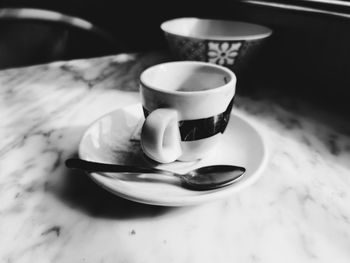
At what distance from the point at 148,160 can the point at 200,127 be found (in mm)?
77

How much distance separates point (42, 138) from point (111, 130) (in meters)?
0.11

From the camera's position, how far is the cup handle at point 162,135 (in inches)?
12.8

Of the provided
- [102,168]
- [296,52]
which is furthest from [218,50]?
[102,168]

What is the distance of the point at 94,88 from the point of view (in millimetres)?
626

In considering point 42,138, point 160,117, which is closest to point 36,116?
point 42,138

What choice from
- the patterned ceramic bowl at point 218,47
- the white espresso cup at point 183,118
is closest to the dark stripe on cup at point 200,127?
the white espresso cup at point 183,118

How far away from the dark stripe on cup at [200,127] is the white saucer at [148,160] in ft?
0.13

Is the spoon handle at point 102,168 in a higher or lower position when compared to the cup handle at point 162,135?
lower

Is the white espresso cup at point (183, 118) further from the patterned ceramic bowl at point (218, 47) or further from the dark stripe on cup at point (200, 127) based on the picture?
the patterned ceramic bowl at point (218, 47)

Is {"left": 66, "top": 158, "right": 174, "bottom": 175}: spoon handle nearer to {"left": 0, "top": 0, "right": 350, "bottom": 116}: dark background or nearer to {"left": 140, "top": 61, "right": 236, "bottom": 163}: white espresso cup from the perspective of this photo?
{"left": 140, "top": 61, "right": 236, "bottom": 163}: white espresso cup

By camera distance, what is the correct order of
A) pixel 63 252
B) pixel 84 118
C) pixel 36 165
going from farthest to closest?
1. pixel 84 118
2. pixel 36 165
3. pixel 63 252

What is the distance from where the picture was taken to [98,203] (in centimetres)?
33

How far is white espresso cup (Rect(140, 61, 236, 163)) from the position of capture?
0.33 metres

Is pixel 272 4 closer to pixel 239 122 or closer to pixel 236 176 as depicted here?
pixel 239 122
